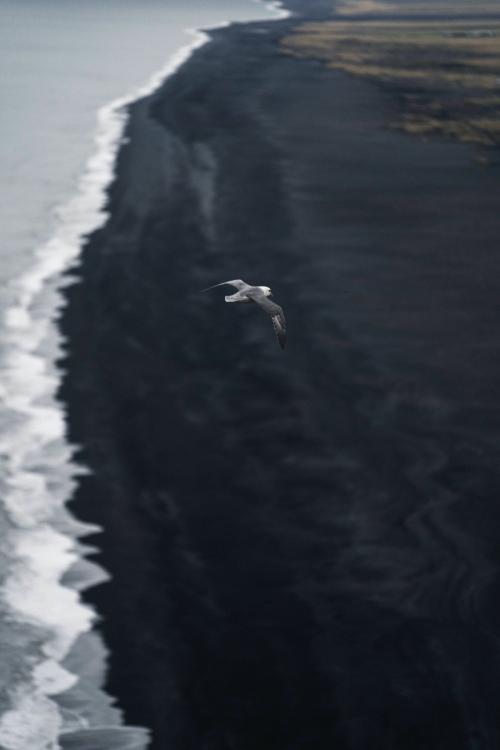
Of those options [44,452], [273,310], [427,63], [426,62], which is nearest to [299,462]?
[44,452]

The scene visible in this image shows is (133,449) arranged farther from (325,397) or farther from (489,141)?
(489,141)

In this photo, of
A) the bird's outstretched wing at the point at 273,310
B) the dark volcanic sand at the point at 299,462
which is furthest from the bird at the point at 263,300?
the dark volcanic sand at the point at 299,462

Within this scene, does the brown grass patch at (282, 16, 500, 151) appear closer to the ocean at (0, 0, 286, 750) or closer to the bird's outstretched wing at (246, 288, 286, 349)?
the ocean at (0, 0, 286, 750)

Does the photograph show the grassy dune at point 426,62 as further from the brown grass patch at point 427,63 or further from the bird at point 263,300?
the bird at point 263,300

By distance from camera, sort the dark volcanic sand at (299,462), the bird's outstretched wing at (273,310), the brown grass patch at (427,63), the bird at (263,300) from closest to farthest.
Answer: the dark volcanic sand at (299,462)
the bird's outstretched wing at (273,310)
the bird at (263,300)
the brown grass patch at (427,63)

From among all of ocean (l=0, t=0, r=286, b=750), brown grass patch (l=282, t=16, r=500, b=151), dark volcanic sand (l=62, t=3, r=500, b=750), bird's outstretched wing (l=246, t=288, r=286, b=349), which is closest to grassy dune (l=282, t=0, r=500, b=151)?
brown grass patch (l=282, t=16, r=500, b=151)

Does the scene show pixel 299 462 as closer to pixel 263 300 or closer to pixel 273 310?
pixel 263 300

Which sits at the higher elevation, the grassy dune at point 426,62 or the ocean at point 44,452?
the grassy dune at point 426,62
